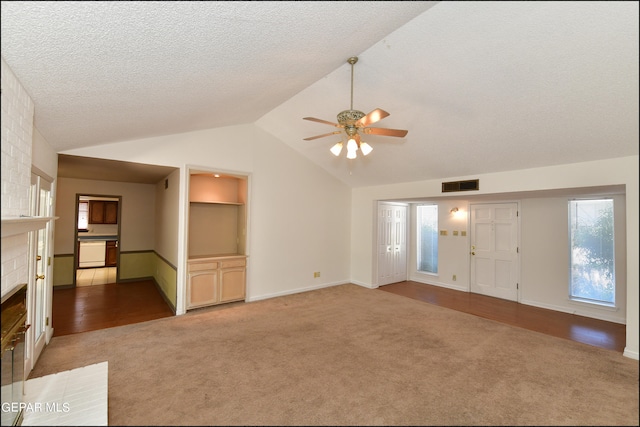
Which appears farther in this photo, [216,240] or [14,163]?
[216,240]

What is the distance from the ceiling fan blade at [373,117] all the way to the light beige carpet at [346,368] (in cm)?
206

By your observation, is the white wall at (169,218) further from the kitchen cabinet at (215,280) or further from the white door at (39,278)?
the white door at (39,278)

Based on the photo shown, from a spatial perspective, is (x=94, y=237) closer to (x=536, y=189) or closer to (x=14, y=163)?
→ (x=14, y=163)

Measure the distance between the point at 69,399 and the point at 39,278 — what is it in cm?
259

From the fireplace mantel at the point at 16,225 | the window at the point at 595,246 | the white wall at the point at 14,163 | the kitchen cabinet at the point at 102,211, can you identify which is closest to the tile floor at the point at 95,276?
the kitchen cabinet at the point at 102,211

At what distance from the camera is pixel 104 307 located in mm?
4633

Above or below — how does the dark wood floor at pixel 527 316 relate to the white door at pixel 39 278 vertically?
below

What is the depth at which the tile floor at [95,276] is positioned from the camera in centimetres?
636

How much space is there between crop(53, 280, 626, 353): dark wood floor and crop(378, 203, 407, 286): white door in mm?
456

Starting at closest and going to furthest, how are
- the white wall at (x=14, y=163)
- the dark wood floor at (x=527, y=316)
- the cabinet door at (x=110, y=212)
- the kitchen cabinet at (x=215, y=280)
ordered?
the white wall at (x=14, y=163) → the dark wood floor at (x=527, y=316) → the kitchen cabinet at (x=215, y=280) → the cabinet door at (x=110, y=212)

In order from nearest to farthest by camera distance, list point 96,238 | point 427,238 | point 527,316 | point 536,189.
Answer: point 536,189 → point 527,316 → point 427,238 → point 96,238

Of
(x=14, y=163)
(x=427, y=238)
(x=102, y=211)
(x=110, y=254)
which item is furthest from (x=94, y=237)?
(x=427, y=238)

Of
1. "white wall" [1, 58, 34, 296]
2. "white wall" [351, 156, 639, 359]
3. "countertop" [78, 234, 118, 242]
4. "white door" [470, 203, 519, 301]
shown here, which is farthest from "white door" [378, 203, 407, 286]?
"countertop" [78, 234, 118, 242]

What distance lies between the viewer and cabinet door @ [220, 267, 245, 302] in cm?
473
